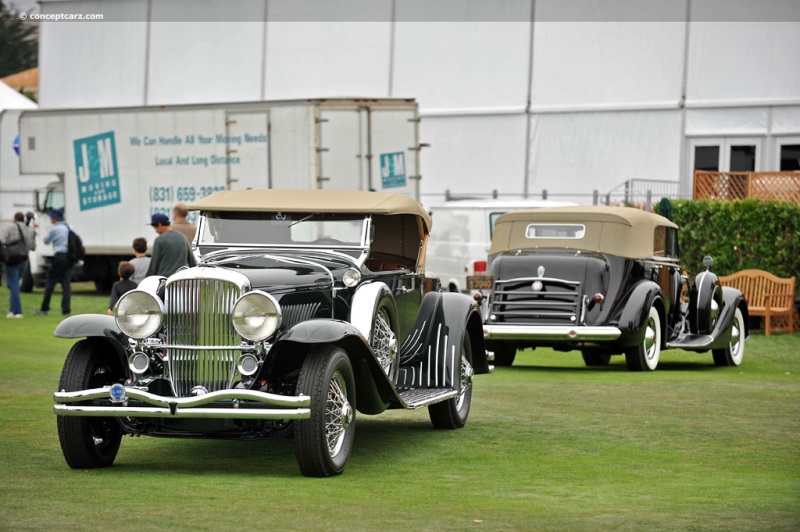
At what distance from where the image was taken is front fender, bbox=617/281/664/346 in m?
14.4

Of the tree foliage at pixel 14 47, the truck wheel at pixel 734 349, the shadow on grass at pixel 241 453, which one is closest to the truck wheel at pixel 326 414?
the shadow on grass at pixel 241 453

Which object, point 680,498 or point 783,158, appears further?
point 783,158

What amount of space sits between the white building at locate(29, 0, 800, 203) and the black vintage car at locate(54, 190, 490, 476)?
22662 millimetres

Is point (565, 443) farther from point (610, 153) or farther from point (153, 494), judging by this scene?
point (610, 153)

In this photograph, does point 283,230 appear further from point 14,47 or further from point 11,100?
point 14,47

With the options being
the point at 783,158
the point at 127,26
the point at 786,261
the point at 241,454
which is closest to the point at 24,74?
the point at 127,26

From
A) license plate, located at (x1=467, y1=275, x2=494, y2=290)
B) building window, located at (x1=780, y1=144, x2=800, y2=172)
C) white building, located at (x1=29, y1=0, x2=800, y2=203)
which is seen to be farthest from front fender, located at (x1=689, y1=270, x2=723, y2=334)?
white building, located at (x1=29, y1=0, x2=800, y2=203)

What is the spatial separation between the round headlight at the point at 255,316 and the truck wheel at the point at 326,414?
30 cm

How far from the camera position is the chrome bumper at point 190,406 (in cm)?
733

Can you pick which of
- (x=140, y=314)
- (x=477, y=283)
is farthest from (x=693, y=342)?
(x=140, y=314)

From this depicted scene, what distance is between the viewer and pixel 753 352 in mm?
18016

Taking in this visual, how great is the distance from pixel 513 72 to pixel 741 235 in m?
12.8

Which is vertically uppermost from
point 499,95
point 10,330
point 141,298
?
point 499,95

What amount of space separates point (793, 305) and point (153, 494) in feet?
51.5
